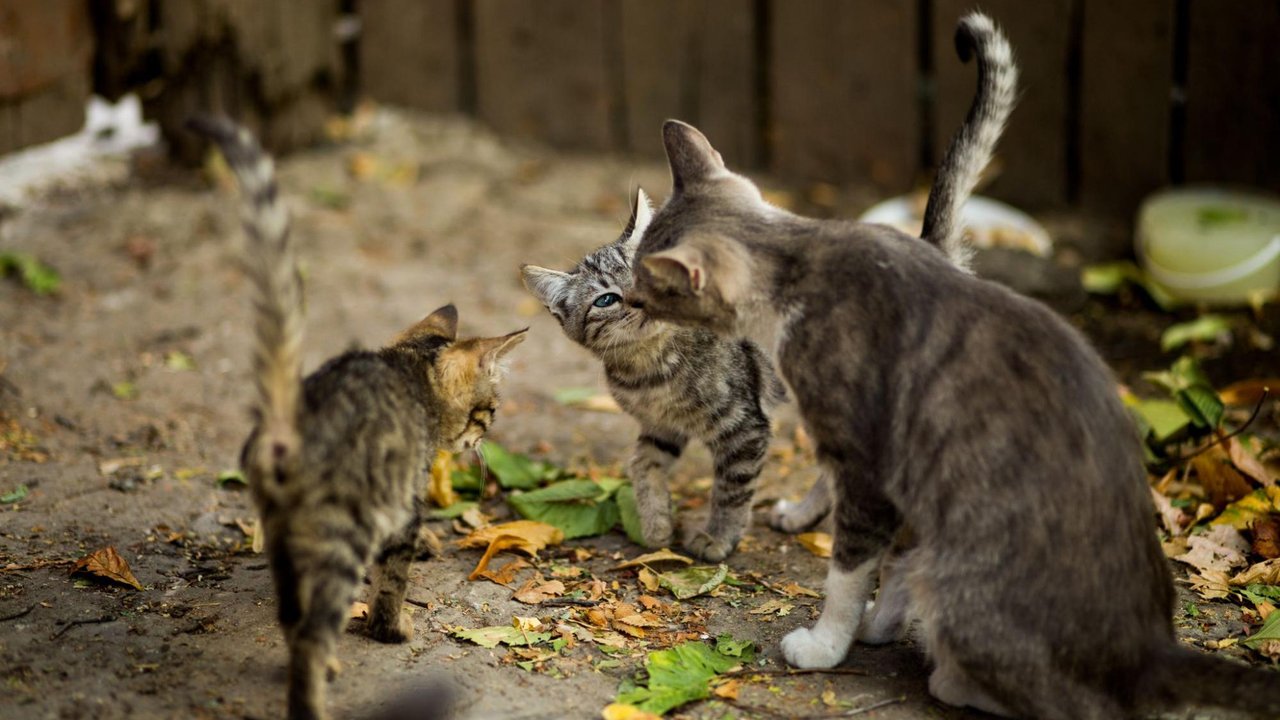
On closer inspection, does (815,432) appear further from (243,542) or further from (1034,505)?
(243,542)

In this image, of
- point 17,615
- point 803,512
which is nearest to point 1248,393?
point 803,512

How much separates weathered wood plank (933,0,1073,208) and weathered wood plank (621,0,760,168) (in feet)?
4.10

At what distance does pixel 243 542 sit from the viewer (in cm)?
464

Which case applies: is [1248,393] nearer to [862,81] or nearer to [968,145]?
[968,145]

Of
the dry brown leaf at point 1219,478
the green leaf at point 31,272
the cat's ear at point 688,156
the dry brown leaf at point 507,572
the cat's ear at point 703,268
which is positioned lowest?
the dry brown leaf at point 507,572

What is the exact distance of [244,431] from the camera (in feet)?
18.2

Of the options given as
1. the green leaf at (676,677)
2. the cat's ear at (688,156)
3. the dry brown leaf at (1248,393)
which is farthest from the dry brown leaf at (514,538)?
the dry brown leaf at (1248,393)

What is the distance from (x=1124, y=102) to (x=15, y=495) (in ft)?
21.0

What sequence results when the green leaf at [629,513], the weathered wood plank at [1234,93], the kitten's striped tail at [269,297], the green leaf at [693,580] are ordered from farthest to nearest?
1. the weathered wood plank at [1234,93]
2. the green leaf at [629,513]
3. the green leaf at [693,580]
4. the kitten's striped tail at [269,297]

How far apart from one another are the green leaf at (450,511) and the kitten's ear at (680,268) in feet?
5.34

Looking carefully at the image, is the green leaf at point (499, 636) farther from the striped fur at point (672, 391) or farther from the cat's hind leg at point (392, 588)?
the striped fur at point (672, 391)

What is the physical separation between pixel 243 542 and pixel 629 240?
1.88 m

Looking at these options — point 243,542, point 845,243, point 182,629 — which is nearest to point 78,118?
point 243,542

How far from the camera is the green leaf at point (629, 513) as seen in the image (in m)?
4.84
